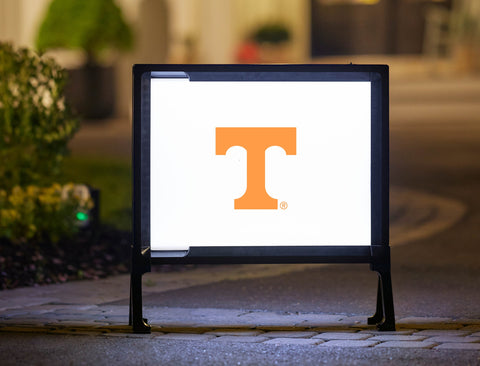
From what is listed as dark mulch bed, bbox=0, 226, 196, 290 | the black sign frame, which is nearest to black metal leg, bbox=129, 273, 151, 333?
the black sign frame

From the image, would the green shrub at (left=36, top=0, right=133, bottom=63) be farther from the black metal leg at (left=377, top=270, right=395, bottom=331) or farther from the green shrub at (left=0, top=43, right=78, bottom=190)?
the black metal leg at (left=377, top=270, right=395, bottom=331)

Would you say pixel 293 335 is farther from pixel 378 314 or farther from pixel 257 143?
pixel 257 143

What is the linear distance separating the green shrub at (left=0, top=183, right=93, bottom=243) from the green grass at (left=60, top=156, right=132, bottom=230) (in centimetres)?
57

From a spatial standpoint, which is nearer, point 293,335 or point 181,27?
point 293,335

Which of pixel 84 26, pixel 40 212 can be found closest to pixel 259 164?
pixel 40 212

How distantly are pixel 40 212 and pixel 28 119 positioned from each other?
69 cm

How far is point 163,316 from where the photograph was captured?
6.38 m

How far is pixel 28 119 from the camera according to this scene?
27.8 feet

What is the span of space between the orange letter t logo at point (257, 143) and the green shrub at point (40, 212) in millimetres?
2666

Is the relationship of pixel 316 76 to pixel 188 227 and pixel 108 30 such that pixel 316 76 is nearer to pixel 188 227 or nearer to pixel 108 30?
pixel 188 227

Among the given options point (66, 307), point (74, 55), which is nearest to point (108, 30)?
point (74, 55)

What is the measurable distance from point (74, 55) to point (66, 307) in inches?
658

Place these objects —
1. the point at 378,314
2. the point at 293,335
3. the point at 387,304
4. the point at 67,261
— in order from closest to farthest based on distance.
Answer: the point at 293,335 → the point at 387,304 → the point at 378,314 → the point at 67,261

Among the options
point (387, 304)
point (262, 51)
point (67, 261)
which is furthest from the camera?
point (262, 51)
